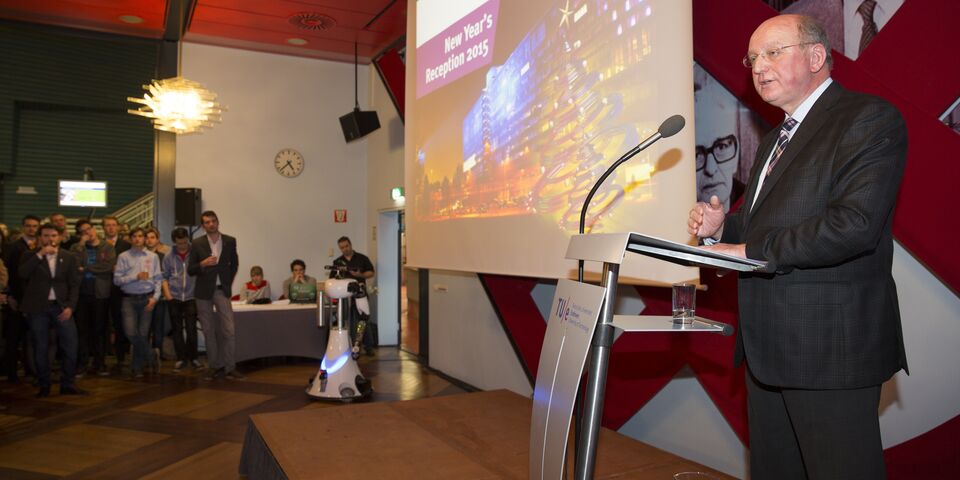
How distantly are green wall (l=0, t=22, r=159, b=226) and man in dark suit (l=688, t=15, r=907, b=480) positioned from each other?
27.2 ft

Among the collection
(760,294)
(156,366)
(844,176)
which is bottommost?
(156,366)

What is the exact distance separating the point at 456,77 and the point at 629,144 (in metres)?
1.71

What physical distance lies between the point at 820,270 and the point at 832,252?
105mm

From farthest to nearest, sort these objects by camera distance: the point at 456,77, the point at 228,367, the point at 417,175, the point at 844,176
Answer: the point at 228,367 < the point at 417,175 < the point at 456,77 < the point at 844,176

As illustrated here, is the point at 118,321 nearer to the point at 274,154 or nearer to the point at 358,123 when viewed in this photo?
the point at 274,154

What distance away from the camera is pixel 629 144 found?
99.0 inches

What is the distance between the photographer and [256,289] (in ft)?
23.6

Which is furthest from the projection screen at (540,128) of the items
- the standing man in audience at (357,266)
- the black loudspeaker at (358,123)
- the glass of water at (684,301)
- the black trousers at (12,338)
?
the black trousers at (12,338)

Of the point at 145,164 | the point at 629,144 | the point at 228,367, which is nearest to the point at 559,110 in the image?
the point at 629,144

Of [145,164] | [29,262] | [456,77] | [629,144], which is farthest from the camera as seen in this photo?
[145,164]

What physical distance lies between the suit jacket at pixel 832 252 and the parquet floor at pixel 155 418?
239 centimetres

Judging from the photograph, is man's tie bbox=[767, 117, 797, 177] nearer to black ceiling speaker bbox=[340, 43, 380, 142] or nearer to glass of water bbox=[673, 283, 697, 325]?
glass of water bbox=[673, 283, 697, 325]

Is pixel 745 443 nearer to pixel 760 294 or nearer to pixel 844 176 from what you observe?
pixel 760 294

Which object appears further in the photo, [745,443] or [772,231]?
[745,443]
